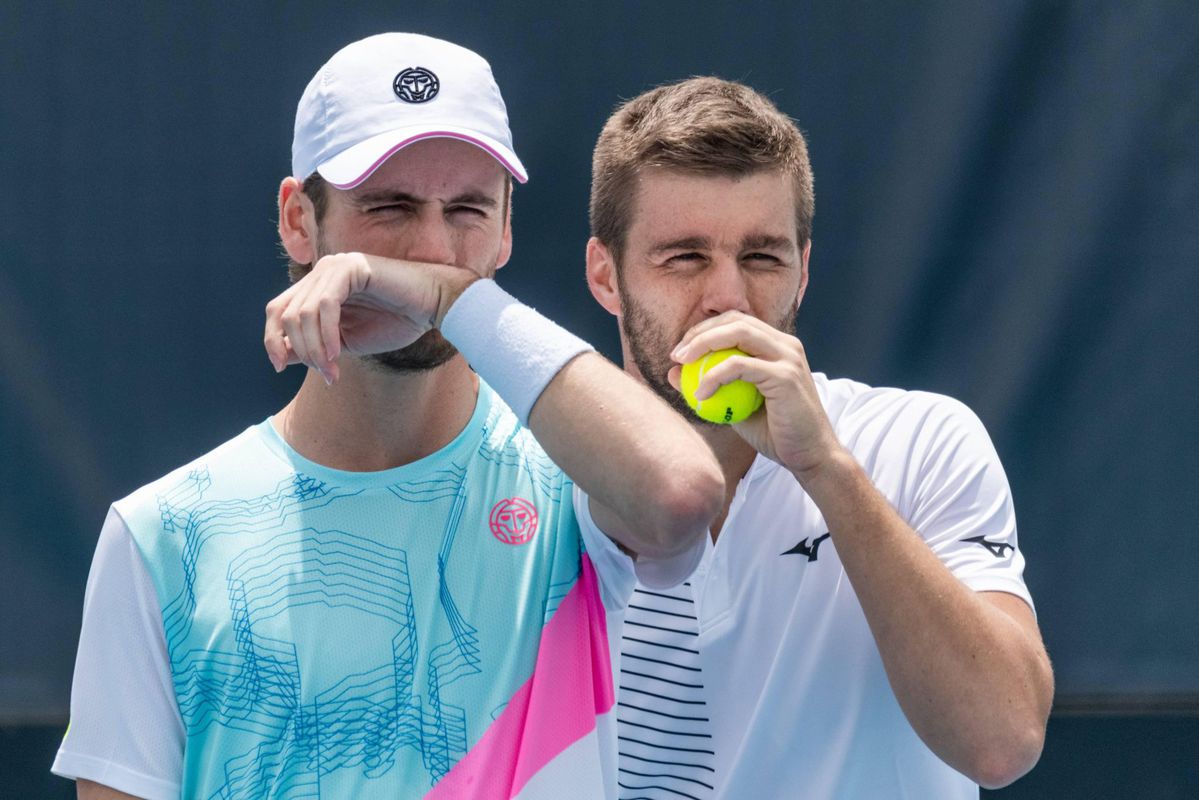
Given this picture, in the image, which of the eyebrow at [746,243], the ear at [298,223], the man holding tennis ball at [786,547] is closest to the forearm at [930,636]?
the man holding tennis ball at [786,547]

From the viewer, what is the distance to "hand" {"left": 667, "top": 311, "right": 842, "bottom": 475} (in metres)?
1.38

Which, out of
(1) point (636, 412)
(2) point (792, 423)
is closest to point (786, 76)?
(2) point (792, 423)

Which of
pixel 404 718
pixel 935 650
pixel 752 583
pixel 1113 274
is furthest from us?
pixel 1113 274

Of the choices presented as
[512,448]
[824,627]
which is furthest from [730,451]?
[512,448]

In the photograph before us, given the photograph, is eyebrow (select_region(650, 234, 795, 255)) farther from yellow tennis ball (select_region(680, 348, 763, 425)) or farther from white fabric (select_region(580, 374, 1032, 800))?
yellow tennis ball (select_region(680, 348, 763, 425))

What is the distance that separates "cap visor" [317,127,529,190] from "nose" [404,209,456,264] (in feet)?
0.25

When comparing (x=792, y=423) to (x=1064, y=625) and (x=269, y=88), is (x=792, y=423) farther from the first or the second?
(x=269, y=88)

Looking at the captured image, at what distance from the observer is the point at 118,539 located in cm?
142

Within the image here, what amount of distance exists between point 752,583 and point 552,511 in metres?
0.34

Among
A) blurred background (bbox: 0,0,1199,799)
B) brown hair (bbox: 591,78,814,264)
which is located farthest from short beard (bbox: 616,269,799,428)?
blurred background (bbox: 0,0,1199,799)

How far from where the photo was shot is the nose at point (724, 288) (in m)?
1.71

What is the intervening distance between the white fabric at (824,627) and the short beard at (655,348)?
16cm

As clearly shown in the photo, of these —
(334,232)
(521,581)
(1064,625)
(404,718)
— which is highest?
(334,232)

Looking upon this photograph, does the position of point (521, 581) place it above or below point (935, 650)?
above
